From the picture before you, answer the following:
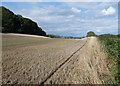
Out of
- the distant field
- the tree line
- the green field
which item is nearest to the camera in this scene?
the green field

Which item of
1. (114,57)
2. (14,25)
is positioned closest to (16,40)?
(114,57)

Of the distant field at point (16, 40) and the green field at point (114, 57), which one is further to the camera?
the distant field at point (16, 40)

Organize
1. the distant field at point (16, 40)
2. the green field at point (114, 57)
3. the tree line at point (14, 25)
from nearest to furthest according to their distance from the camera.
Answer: the green field at point (114, 57)
the distant field at point (16, 40)
the tree line at point (14, 25)

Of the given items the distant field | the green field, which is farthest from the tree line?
the green field

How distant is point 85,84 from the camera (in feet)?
20.8

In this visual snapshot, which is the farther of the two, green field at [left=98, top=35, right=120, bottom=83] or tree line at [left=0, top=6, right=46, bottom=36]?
tree line at [left=0, top=6, right=46, bottom=36]

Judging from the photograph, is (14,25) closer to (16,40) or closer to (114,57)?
(16,40)

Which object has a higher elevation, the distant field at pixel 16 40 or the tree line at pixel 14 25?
the tree line at pixel 14 25

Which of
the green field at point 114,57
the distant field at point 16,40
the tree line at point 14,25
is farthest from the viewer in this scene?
the tree line at point 14,25

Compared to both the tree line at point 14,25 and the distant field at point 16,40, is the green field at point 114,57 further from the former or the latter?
the tree line at point 14,25

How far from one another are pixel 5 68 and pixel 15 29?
54.2 meters

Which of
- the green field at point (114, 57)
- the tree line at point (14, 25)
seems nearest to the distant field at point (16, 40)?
the green field at point (114, 57)

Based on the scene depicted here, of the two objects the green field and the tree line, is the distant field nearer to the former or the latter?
the green field

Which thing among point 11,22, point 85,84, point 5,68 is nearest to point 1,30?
point 11,22
